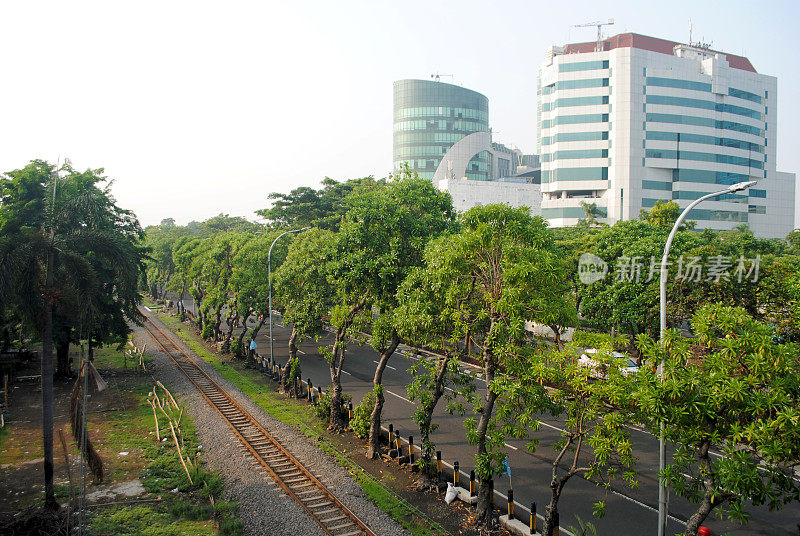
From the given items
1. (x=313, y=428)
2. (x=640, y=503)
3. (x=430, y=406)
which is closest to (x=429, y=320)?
(x=430, y=406)

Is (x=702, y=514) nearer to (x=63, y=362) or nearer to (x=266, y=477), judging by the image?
(x=266, y=477)

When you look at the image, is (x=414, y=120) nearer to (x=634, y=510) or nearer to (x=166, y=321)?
(x=166, y=321)

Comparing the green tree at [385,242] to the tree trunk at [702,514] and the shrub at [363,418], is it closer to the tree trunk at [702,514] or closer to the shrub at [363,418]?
the shrub at [363,418]

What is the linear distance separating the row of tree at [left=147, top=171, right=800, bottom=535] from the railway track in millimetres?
2870

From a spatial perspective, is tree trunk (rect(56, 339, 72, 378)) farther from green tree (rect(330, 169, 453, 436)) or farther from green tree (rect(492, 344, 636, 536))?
green tree (rect(492, 344, 636, 536))

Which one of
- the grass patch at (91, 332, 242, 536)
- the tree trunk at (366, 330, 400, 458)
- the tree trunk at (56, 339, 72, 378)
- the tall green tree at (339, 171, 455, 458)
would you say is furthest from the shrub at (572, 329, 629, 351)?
the tree trunk at (56, 339, 72, 378)

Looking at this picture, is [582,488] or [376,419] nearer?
[582,488]

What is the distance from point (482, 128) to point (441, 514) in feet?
372

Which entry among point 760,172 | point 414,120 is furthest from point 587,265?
point 414,120

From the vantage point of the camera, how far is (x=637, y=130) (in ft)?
214

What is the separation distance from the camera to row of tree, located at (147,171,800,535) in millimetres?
7949

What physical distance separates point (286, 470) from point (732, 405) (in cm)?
1342

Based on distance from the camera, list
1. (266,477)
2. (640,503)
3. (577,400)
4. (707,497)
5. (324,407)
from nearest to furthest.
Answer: (707,497)
(577,400)
(640,503)
(266,477)
(324,407)

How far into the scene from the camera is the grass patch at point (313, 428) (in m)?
13.4
